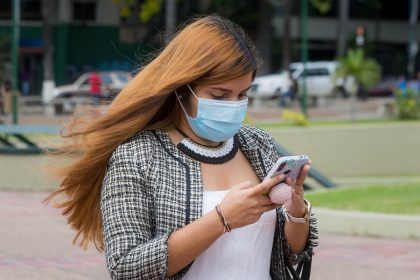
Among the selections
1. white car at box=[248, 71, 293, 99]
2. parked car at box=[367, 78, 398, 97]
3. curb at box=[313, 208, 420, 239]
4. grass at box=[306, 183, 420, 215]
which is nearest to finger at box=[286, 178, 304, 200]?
curb at box=[313, 208, 420, 239]

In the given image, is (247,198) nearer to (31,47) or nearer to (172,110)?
(172,110)

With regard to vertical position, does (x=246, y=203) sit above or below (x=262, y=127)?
above

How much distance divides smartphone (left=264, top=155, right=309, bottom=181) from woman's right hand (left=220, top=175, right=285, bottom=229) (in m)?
0.03

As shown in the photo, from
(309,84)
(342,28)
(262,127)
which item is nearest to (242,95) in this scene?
(262,127)

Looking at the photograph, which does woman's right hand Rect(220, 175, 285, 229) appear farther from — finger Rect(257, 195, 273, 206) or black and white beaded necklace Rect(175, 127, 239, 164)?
black and white beaded necklace Rect(175, 127, 239, 164)

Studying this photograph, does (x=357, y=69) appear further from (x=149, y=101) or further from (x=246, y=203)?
(x=246, y=203)

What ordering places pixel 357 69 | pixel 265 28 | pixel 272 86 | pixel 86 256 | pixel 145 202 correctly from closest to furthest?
pixel 145 202 → pixel 86 256 → pixel 357 69 → pixel 272 86 → pixel 265 28

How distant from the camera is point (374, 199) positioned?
39.2 ft

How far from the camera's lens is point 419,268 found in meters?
8.86

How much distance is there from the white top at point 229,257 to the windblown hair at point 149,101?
0.32 m

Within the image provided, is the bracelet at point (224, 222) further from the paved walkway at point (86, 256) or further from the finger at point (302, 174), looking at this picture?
the paved walkway at point (86, 256)

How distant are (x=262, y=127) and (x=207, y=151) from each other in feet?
58.8

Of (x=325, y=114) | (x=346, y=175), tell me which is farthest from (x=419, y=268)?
(x=325, y=114)

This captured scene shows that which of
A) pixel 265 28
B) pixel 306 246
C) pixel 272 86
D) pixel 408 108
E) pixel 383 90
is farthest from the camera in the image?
pixel 383 90
